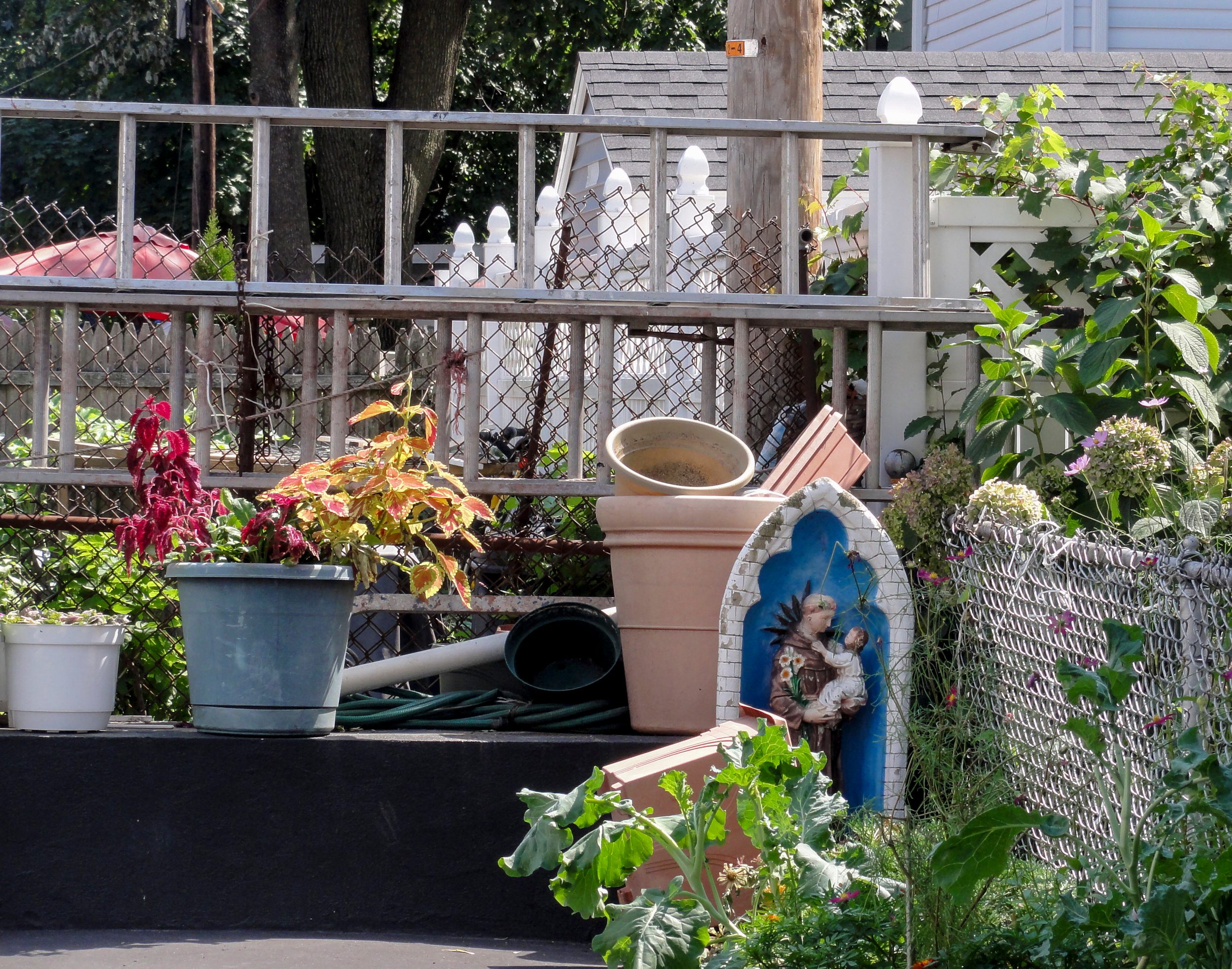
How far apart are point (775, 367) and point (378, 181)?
938cm

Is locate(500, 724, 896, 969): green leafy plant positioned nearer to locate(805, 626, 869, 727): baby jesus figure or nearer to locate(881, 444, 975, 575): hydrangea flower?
locate(805, 626, 869, 727): baby jesus figure

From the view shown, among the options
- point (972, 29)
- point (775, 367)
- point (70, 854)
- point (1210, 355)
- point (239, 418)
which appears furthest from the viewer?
point (972, 29)

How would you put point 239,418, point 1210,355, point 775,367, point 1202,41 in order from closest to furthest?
point 1210,355 → point 239,418 → point 775,367 → point 1202,41

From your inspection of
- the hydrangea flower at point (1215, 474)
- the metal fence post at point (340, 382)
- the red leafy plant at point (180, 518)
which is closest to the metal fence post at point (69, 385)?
the red leafy plant at point (180, 518)

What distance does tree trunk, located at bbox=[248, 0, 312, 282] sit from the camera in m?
12.3

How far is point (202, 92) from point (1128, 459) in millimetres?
10722

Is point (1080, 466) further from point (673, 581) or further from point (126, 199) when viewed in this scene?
point (126, 199)

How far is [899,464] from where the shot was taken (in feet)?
11.8

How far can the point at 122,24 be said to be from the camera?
17.3m

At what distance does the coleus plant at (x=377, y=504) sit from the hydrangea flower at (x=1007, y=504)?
3.45 feet

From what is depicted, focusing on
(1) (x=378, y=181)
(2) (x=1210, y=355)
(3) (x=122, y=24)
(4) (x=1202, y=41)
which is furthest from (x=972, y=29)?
(2) (x=1210, y=355)

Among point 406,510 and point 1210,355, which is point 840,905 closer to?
point 406,510

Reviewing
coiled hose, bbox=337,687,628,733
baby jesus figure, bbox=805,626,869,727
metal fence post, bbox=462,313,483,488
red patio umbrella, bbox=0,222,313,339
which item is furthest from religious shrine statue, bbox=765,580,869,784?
red patio umbrella, bbox=0,222,313,339

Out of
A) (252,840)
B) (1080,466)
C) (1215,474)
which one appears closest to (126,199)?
(252,840)
